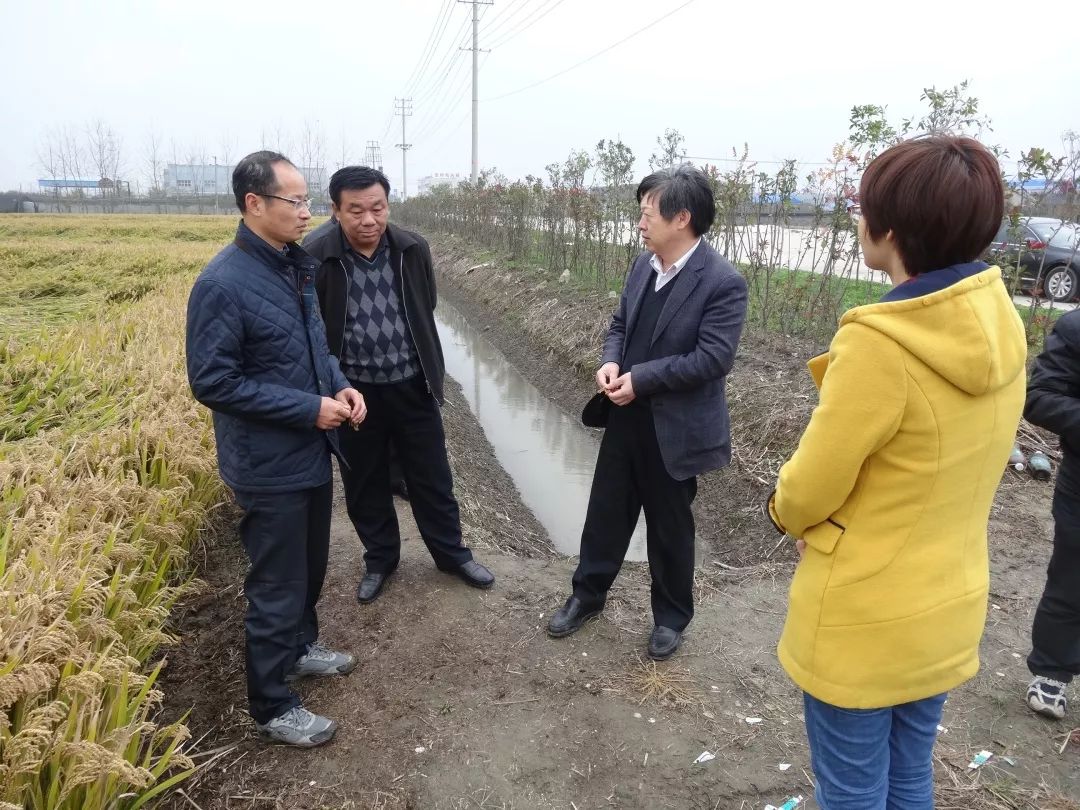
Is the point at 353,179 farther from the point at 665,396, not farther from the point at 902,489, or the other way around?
the point at 902,489

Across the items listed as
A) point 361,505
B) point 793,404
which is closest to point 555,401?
point 793,404

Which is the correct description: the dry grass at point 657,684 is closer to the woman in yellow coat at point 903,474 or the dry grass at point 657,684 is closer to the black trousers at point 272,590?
the woman in yellow coat at point 903,474

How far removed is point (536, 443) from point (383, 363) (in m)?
4.04

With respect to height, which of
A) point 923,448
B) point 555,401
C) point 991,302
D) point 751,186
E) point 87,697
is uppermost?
point 751,186

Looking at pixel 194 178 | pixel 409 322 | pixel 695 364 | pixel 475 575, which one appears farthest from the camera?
pixel 194 178

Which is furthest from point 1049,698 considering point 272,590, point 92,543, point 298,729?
point 92,543

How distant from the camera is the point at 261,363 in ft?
7.01

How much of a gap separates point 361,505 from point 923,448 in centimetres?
241

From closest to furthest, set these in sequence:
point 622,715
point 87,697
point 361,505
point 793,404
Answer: point 87,697, point 622,715, point 361,505, point 793,404

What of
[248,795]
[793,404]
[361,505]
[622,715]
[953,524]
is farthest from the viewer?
[793,404]

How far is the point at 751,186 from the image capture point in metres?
7.43

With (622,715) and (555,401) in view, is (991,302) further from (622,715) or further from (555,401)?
(555,401)

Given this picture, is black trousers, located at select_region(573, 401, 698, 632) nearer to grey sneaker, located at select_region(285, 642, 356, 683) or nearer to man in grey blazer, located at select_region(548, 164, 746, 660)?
man in grey blazer, located at select_region(548, 164, 746, 660)

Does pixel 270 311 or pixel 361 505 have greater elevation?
pixel 270 311
